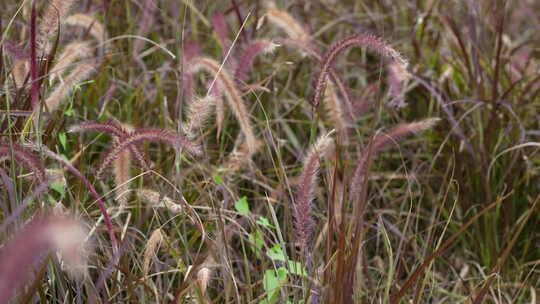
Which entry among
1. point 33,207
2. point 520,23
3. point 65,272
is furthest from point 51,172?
point 520,23

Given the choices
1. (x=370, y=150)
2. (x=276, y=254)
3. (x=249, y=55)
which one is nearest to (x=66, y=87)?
(x=249, y=55)

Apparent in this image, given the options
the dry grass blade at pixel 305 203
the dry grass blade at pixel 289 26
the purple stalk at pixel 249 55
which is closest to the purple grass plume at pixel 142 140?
the dry grass blade at pixel 305 203

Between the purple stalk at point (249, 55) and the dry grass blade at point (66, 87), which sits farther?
the purple stalk at point (249, 55)

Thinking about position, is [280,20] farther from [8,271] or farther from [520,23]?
[520,23]

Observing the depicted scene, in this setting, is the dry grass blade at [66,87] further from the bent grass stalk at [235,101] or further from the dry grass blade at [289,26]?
the dry grass blade at [289,26]

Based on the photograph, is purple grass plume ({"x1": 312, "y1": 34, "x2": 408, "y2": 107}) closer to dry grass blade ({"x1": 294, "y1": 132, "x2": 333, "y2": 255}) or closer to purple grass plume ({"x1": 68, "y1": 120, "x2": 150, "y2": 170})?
dry grass blade ({"x1": 294, "y1": 132, "x2": 333, "y2": 255})

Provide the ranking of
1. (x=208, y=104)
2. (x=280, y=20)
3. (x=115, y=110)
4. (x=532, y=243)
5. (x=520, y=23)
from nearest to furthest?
(x=208, y=104) → (x=280, y=20) → (x=532, y=243) → (x=115, y=110) → (x=520, y=23)

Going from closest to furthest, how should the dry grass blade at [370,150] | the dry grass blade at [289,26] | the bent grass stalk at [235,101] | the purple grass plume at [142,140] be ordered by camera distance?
the purple grass plume at [142,140], the dry grass blade at [370,150], the bent grass stalk at [235,101], the dry grass blade at [289,26]

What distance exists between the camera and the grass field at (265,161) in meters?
1.53

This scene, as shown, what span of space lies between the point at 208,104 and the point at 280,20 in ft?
2.29

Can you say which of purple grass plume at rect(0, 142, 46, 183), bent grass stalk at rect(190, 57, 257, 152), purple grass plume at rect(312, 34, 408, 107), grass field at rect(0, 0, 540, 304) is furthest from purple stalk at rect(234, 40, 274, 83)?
purple grass plume at rect(0, 142, 46, 183)

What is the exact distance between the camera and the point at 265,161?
258 centimetres

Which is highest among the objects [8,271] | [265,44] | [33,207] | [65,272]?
[265,44]

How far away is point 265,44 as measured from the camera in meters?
1.94
